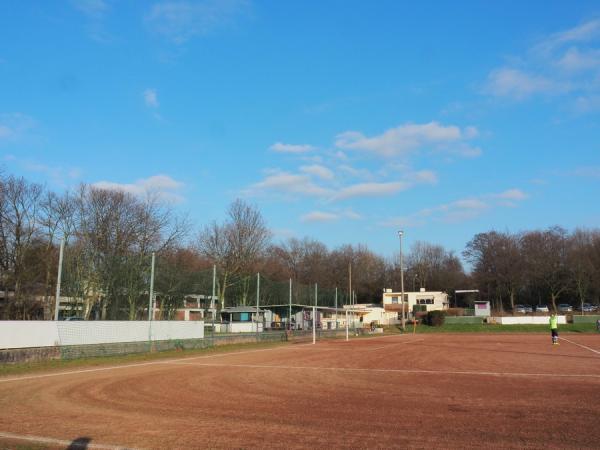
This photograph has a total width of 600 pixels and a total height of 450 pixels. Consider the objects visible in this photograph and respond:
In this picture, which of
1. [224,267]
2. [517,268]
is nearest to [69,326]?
[224,267]

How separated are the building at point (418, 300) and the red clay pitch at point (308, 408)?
75326 mm

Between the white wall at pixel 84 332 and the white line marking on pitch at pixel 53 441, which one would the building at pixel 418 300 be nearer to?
the white wall at pixel 84 332

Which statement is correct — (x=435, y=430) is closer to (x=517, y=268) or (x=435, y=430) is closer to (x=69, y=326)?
(x=69, y=326)

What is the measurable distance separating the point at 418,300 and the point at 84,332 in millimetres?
78046

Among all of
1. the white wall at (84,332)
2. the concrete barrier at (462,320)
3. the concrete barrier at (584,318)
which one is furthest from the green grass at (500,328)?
the white wall at (84,332)

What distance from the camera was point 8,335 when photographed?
20.1m

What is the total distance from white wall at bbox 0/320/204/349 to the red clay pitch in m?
4.91

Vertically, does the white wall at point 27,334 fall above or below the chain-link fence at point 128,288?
below

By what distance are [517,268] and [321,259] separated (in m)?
36.4

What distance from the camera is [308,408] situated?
10242mm

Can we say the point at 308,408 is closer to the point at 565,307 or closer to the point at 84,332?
the point at 84,332

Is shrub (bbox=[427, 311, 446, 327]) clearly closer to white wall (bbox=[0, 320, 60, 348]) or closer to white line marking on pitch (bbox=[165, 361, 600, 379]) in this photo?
white line marking on pitch (bbox=[165, 361, 600, 379])

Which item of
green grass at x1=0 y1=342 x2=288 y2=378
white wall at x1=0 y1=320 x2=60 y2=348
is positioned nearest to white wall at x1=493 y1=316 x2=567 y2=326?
green grass at x1=0 y1=342 x2=288 y2=378

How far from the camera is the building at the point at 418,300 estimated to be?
91.4 m
